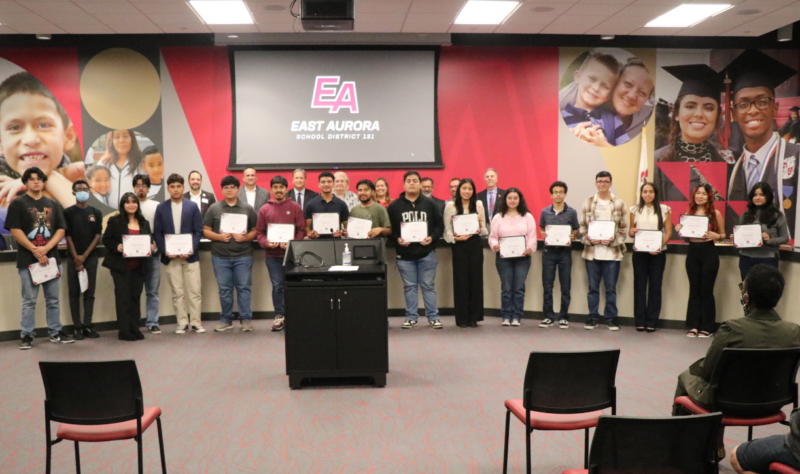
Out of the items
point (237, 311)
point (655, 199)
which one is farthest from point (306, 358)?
point (655, 199)

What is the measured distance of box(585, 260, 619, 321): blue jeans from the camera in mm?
6973

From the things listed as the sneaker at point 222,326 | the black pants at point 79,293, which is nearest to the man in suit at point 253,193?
the sneaker at point 222,326

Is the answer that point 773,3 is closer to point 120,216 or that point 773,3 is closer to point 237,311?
point 237,311

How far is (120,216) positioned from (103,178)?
281cm

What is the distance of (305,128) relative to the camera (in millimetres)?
9219

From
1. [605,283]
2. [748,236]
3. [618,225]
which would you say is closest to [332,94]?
[618,225]

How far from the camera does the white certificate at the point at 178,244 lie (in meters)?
6.79

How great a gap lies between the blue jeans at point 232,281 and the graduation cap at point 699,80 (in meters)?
7.15

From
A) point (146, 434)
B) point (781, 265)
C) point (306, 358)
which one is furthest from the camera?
point (781, 265)

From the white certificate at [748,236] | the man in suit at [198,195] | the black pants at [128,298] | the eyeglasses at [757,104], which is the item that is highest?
the eyeglasses at [757,104]

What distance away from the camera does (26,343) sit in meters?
6.30

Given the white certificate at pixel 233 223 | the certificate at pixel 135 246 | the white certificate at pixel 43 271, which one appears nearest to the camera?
the white certificate at pixel 43 271

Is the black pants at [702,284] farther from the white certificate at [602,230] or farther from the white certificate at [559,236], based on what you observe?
the white certificate at [559,236]

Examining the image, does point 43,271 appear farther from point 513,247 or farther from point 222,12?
point 513,247
